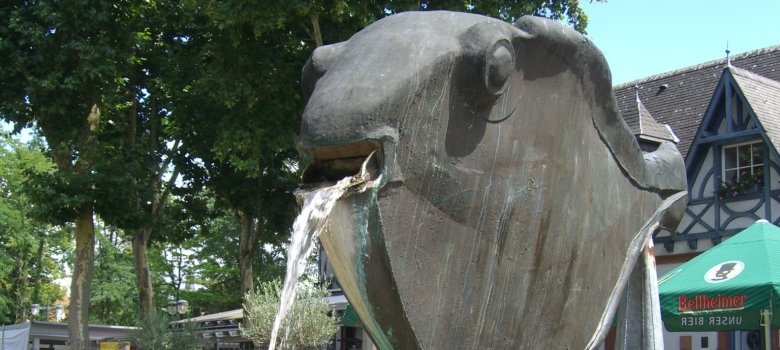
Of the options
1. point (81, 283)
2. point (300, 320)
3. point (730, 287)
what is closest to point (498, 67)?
point (730, 287)

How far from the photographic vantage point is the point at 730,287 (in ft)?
29.8

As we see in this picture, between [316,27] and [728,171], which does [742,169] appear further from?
[316,27]

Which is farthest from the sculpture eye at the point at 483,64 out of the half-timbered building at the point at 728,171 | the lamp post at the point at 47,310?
the lamp post at the point at 47,310

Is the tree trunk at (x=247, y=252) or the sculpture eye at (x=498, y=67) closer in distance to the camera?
Answer: the sculpture eye at (x=498, y=67)

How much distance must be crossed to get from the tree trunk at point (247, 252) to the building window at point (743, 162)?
1110 cm

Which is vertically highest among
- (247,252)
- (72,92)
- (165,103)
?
(165,103)

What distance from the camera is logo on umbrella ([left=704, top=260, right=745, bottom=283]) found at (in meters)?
9.27

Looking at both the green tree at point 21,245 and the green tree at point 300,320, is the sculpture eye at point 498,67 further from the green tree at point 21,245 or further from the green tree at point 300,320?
the green tree at point 21,245

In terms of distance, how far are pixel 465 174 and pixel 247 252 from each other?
66.0 feet

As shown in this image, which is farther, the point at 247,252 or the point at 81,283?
the point at 247,252

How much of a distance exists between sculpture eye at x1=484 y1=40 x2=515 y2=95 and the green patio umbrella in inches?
233

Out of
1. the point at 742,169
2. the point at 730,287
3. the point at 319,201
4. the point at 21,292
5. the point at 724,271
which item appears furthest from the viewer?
the point at 21,292

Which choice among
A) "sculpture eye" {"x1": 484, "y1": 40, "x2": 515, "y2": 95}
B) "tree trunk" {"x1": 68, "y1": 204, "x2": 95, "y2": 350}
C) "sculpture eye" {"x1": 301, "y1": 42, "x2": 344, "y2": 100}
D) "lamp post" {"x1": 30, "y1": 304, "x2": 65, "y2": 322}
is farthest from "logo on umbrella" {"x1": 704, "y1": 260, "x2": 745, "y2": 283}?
"lamp post" {"x1": 30, "y1": 304, "x2": 65, "y2": 322}

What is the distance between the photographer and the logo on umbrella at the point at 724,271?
9273mm
